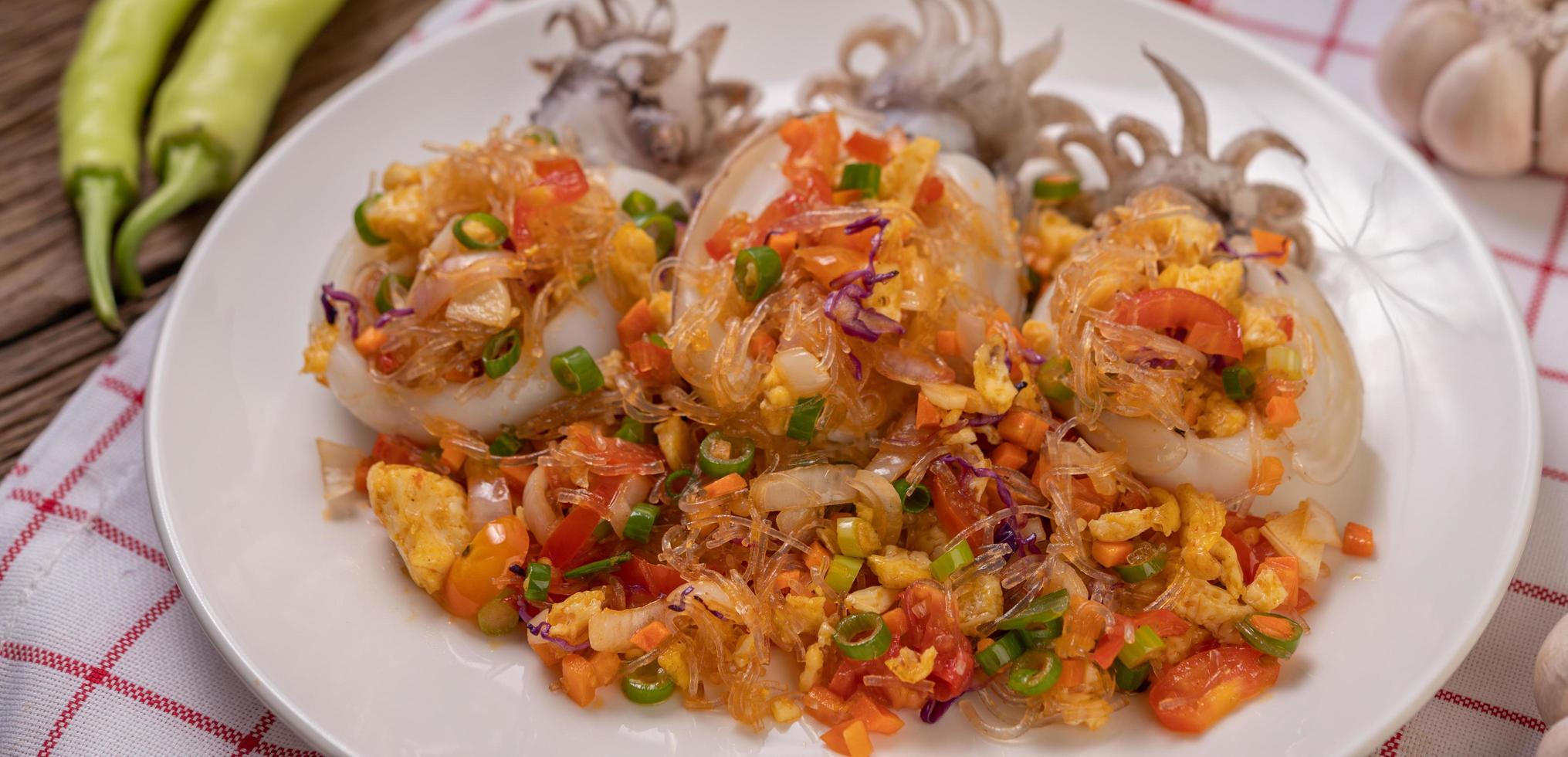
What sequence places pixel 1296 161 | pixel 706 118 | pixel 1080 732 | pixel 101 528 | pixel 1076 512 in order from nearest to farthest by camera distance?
1. pixel 1080 732
2. pixel 1076 512
3. pixel 101 528
4. pixel 1296 161
5. pixel 706 118

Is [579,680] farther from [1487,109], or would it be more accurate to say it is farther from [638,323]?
[1487,109]

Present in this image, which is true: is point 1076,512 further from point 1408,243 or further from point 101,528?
point 101,528

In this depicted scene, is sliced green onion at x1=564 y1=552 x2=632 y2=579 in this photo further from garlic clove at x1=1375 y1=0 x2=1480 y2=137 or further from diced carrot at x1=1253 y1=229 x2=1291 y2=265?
garlic clove at x1=1375 y1=0 x2=1480 y2=137

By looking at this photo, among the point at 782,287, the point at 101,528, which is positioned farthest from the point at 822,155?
the point at 101,528

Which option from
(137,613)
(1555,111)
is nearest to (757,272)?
(137,613)

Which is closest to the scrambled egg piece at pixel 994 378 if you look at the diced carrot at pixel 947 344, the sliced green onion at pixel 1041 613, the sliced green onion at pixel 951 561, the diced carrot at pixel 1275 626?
the diced carrot at pixel 947 344

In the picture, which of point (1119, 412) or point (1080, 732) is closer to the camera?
point (1080, 732)

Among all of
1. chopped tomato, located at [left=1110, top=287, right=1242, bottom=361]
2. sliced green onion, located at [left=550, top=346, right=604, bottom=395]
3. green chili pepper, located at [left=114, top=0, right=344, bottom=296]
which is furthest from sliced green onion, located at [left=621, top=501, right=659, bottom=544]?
green chili pepper, located at [left=114, top=0, right=344, bottom=296]
